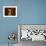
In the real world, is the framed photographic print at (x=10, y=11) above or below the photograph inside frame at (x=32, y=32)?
above

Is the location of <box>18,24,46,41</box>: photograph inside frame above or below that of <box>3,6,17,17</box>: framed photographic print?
below

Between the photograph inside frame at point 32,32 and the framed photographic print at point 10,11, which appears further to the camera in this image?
the framed photographic print at point 10,11

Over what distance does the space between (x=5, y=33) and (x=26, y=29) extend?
65 centimetres

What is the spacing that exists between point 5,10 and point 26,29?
855 millimetres

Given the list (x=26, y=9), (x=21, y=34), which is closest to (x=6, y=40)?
(x=21, y=34)

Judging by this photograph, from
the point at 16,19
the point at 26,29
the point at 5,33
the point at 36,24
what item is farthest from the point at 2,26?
the point at 36,24

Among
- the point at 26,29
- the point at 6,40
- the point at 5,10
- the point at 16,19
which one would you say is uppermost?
the point at 5,10

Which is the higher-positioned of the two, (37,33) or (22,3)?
(22,3)

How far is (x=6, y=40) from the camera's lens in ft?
12.9

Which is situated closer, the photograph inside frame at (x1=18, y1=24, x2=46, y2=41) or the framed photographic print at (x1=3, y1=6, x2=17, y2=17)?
the photograph inside frame at (x1=18, y1=24, x2=46, y2=41)

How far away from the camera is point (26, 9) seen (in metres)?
3.95

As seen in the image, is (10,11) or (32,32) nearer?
(32,32)

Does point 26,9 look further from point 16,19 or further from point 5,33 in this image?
point 5,33

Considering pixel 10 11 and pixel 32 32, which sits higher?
pixel 10 11
